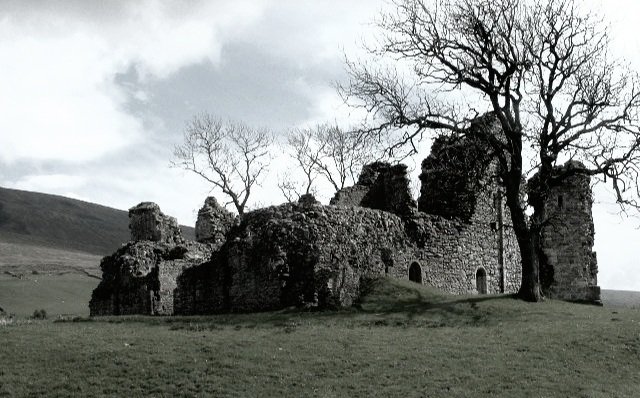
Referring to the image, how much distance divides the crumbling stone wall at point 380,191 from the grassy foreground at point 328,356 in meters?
10.1

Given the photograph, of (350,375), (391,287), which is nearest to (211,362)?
(350,375)

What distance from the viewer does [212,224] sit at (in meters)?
37.8

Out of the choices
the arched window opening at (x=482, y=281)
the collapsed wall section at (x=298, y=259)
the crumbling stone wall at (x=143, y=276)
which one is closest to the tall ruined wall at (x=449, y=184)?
the arched window opening at (x=482, y=281)

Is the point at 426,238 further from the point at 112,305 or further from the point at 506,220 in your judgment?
the point at 112,305

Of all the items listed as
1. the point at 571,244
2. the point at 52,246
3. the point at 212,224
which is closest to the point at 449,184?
the point at 571,244

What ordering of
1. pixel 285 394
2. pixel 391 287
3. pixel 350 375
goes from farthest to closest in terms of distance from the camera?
pixel 391 287, pixel 350 375, pixel 285 394

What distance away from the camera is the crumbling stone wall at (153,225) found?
36.8m

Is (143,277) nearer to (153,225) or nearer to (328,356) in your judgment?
(153,225)

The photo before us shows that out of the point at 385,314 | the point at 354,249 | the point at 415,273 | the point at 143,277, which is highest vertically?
the point at 354,249

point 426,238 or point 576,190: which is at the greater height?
point 576,190

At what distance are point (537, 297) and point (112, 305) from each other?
15.7m

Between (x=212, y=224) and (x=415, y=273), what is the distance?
11.9 metres

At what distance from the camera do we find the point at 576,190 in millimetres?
34625

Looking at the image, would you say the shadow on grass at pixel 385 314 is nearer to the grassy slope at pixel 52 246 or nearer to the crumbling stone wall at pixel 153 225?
the crumbling stone wall at pixel 153 225
